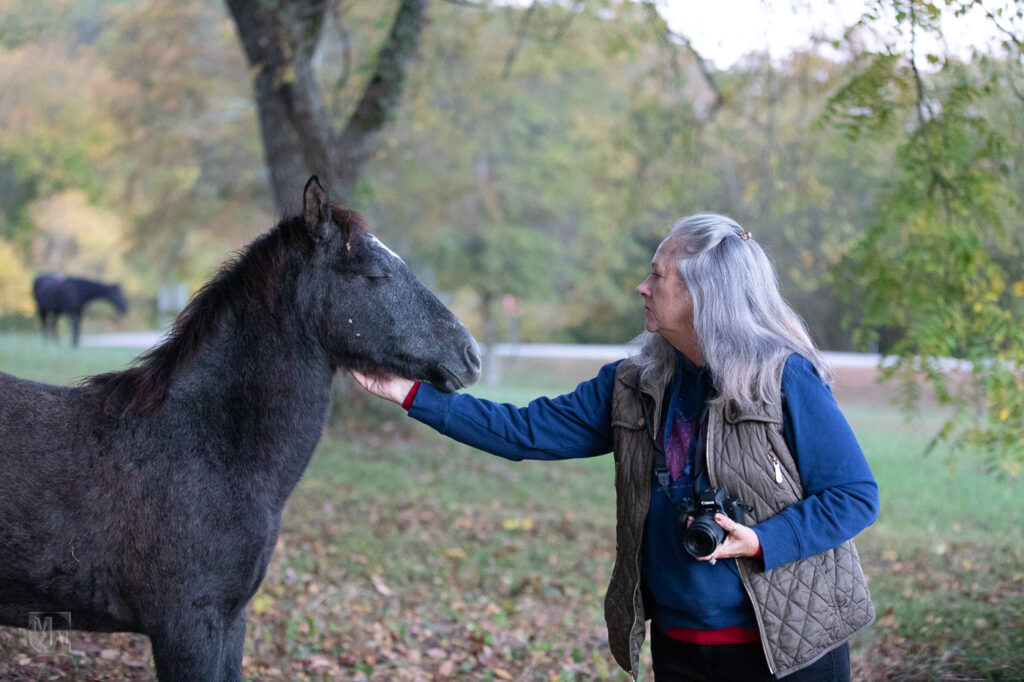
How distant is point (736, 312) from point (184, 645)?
6.59ft

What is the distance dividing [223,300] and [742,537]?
1897mm

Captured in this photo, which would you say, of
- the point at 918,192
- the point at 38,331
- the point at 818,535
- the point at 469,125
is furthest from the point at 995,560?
the point at 38,331

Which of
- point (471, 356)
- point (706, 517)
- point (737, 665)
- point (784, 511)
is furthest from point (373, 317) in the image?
point (737, 665)

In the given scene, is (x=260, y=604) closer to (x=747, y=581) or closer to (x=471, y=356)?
(x=471, y=356)

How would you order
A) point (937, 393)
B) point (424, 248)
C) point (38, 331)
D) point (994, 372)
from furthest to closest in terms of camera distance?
point (38, 331), point (424, 248), point (937, 393), point (994, 372)

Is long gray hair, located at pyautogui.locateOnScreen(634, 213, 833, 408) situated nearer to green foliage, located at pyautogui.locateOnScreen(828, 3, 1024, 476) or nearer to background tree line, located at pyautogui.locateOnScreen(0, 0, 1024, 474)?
background tree line, located at pyautogui.locateOnScreen(0, 0, 1024, 474)

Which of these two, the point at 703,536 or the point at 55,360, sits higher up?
the point at 703,536

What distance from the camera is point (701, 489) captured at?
2.51 meters

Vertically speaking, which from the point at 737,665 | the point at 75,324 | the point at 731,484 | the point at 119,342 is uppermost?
the point at 731,484

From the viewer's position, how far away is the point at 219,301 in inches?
116

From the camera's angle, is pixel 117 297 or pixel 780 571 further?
pixel 117 297

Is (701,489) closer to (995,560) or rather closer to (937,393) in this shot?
(937,393)

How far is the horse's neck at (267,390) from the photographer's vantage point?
2832 millimetres

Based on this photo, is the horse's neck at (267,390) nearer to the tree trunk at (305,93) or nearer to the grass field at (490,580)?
the grass field at (490,580)
